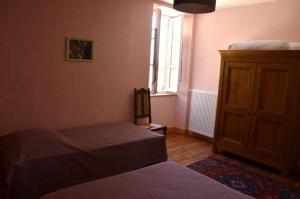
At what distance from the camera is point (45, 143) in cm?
227

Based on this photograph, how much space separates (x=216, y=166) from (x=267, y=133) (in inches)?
33.1

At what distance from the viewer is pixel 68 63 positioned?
9.75 feet

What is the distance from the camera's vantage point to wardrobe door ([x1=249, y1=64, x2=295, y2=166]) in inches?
119

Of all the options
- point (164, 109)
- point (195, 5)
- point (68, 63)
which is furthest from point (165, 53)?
point (195, 5)

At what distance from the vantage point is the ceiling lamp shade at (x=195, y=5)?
181 cm

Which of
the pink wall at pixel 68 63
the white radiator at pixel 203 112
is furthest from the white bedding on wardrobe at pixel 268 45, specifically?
the pink wall at pixel 68 63

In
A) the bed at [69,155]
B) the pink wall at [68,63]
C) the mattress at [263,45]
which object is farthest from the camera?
the mattress at [263,45]

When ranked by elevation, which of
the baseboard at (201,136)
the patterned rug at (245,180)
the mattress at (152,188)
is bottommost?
the patterned rug at (245,180)

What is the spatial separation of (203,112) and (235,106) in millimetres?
899

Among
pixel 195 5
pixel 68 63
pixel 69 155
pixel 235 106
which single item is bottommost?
pixel 69 155

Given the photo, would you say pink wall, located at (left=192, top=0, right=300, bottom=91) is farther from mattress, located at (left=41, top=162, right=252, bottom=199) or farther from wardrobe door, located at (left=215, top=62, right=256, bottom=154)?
mattress, located at (left=41, top=162, right=252, bottom=199)

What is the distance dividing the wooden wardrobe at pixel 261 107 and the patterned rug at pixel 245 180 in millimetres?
287

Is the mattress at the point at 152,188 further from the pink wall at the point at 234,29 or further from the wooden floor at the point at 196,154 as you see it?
the pink wall at the point at 234,29

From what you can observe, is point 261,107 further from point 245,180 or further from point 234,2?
point 234,2
